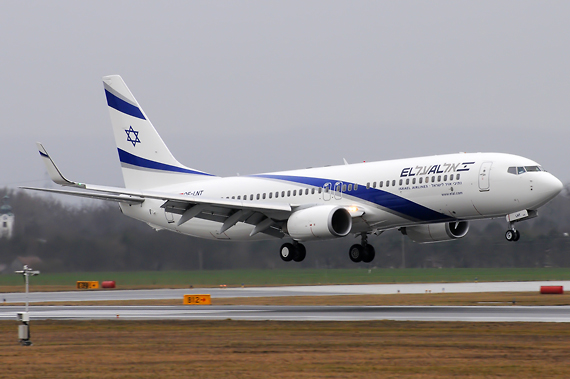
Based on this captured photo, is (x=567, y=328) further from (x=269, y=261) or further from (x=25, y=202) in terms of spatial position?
(x=25, y=202)

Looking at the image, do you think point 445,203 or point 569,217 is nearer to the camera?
point 445,203

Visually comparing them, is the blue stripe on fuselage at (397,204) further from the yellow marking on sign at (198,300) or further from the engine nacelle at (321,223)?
the yellow marking on sign at (198,300)

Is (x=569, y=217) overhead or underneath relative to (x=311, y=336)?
overhead

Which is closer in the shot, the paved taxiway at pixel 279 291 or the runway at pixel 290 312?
the runway at pixel 290 312

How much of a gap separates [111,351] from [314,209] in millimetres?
19161

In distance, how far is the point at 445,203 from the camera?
126ft

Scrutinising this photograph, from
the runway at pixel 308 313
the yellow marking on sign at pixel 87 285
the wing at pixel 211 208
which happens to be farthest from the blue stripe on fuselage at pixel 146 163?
the yellow marking on sign at pixel 87 285

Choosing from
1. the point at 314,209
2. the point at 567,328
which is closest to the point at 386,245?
the point at 314,209

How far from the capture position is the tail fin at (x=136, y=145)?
50000 millimetres

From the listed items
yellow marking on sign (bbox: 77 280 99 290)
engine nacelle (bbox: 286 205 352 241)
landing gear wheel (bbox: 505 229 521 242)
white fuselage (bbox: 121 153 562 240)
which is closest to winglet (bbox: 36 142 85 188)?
white fuselage (bbox: 121 153 562 240)

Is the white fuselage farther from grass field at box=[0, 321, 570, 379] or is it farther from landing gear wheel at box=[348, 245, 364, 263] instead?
grass field at box=[0, 321, 570, 379]

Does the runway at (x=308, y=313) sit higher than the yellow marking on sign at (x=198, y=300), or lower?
lower

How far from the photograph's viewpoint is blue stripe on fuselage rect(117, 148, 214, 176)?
163 ft

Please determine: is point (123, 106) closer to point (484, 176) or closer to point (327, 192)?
point (327, 192)
